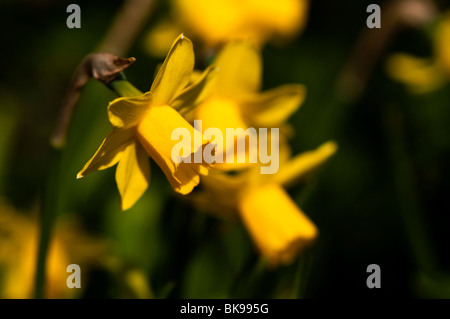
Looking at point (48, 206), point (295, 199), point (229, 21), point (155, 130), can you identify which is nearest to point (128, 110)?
point (155, 130)

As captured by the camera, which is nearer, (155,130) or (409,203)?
(155,130)

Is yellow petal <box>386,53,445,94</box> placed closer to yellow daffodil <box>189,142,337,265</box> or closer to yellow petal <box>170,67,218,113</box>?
yellow daffodil <box>189,142,337,265</box>

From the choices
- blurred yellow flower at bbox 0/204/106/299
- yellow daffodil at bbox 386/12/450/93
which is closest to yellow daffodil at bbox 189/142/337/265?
blurred yellow flower at bbox 0/204/106/299

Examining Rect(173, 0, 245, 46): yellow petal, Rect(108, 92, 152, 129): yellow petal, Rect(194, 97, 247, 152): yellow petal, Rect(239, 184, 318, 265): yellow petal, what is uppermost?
Rect(173, 0, 245, 46): yellow petal

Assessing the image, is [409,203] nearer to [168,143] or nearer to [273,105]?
[273,105]

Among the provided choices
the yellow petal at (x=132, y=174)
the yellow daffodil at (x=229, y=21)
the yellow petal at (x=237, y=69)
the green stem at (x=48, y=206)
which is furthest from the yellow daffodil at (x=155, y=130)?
the yellow daffodil at (x=229, y=21)

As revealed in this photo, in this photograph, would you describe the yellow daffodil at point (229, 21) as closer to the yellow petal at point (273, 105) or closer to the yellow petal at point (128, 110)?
the yellow petal at point (273, 105)

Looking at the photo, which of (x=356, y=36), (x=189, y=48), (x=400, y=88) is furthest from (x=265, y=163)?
(x=356, y=36)
